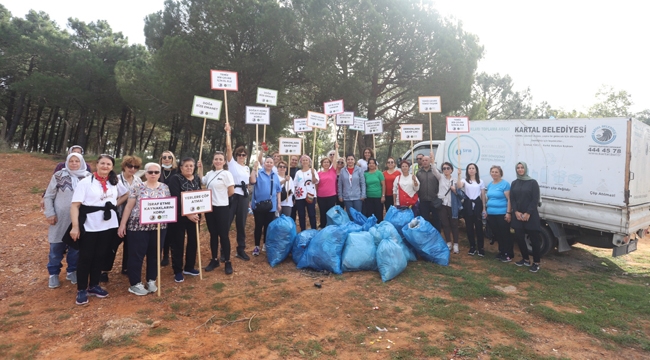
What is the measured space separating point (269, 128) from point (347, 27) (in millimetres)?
5932

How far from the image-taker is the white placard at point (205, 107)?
5.10 metres

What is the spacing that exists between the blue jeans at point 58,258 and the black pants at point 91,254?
1.88 feet

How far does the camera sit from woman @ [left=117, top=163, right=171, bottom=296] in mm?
3582

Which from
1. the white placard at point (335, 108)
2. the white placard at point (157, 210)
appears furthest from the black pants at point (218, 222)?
the white placard at point (335, 108)

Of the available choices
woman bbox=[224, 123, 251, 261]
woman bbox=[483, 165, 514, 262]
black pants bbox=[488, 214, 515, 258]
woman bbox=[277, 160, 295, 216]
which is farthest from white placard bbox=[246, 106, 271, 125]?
black pants bbox=[488, 214, 515, 258]

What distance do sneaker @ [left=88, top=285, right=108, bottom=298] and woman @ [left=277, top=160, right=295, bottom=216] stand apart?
2631 mm

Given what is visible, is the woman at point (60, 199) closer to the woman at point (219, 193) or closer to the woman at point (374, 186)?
the woman at point (219, 193)

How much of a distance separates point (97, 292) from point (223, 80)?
357cm

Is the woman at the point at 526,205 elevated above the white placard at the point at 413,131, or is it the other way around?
the white placard at the point at 413,131

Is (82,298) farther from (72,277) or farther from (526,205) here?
(526,205)

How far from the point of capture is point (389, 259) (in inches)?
168

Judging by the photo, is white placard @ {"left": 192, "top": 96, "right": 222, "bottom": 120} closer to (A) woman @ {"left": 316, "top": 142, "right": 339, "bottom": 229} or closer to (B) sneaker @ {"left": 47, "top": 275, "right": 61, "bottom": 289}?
(A) woman @ {"left": 316, "top": 142, "right": 339, "bottom": 229}

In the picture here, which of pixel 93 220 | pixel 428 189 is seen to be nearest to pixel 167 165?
pixel 93 220

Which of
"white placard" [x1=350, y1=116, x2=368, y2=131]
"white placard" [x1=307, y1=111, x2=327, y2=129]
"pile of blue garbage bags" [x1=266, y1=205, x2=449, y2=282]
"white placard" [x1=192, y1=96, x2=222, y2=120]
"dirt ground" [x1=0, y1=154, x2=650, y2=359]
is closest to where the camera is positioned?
"dirt ground" [x1=0, y1=154, x2=650, y2=359]
